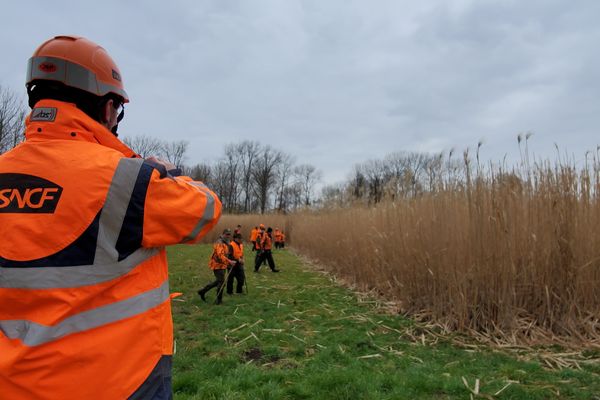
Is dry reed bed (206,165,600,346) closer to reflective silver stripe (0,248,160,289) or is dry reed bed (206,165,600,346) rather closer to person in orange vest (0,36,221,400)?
person in orange vest (0,36,221,400)

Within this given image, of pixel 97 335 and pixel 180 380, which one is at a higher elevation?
pixel 97 335

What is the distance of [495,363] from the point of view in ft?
16.1

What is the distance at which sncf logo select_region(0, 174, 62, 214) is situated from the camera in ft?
4.12

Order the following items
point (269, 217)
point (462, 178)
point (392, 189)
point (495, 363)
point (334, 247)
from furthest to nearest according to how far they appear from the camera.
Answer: point (269, 217), point (334, 247), point (392, 189), point (462, 178), point (495, 363)

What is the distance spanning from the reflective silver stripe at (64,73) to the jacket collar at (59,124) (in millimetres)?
107

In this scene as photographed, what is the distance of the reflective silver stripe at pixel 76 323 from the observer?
1193 millimetres

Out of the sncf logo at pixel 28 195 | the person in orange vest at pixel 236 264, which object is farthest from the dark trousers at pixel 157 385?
the person in orange vest at pixel 236 264

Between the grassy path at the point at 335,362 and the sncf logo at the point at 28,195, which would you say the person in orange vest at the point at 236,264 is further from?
the sncf logo at the point at 28,195

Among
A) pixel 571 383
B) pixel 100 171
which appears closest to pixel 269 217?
pixel 571 383

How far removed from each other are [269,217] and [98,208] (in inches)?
1349

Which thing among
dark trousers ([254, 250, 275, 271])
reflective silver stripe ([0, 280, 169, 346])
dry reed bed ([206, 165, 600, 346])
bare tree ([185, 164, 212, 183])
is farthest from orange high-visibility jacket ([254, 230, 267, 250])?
bare tree ([185, 164, 212, 183])

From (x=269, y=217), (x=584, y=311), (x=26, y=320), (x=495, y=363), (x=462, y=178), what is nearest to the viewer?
(x=26, y=320)

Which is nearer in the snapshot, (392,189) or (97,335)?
(97,335)

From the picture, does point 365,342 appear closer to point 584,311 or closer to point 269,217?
point 584,311
